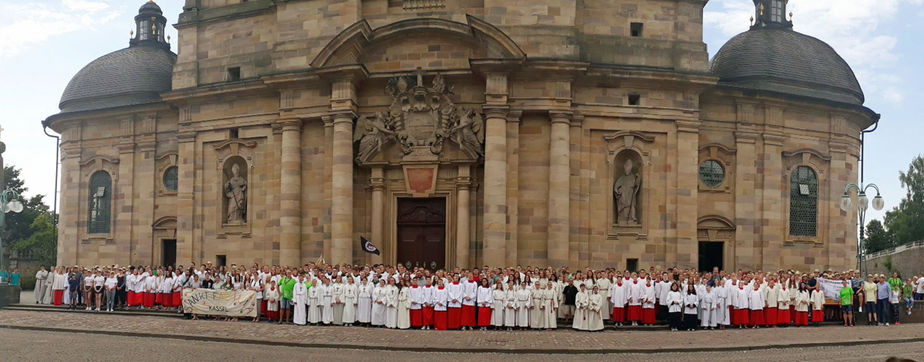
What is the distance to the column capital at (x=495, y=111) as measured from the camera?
30.6 metres

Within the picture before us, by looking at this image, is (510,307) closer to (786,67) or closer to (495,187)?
(495,187)

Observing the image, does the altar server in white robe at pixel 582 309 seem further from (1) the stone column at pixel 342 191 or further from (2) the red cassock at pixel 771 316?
Result: (1) the stone column at pixel 342 191

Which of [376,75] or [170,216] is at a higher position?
[376,75]

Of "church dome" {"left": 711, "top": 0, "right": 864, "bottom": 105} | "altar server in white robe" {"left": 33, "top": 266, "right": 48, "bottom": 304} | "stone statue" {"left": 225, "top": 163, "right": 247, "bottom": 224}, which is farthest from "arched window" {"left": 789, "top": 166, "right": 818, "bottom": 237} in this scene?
"altar server in white robe" {"left": 33, "top": 266, "right": 48, "bottom": 304}

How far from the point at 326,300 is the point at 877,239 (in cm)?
7072

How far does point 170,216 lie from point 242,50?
821 centimetres

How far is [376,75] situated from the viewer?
1257 inches

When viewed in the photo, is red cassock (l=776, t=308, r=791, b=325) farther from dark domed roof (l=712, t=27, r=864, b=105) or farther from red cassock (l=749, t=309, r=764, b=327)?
dark domed roof (l=712, t=27, r=864, b=105)

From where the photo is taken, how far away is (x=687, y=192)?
106 ft

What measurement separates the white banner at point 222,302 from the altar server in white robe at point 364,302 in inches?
132

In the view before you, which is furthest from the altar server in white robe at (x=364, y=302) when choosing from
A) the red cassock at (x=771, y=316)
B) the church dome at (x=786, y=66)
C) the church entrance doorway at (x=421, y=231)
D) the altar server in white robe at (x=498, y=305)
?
the church dome at (x=786, y=66)

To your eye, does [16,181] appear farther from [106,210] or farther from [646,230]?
[646,230]

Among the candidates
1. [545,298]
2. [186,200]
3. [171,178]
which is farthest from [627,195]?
[171,178]

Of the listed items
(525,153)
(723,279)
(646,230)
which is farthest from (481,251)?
(723,279)
